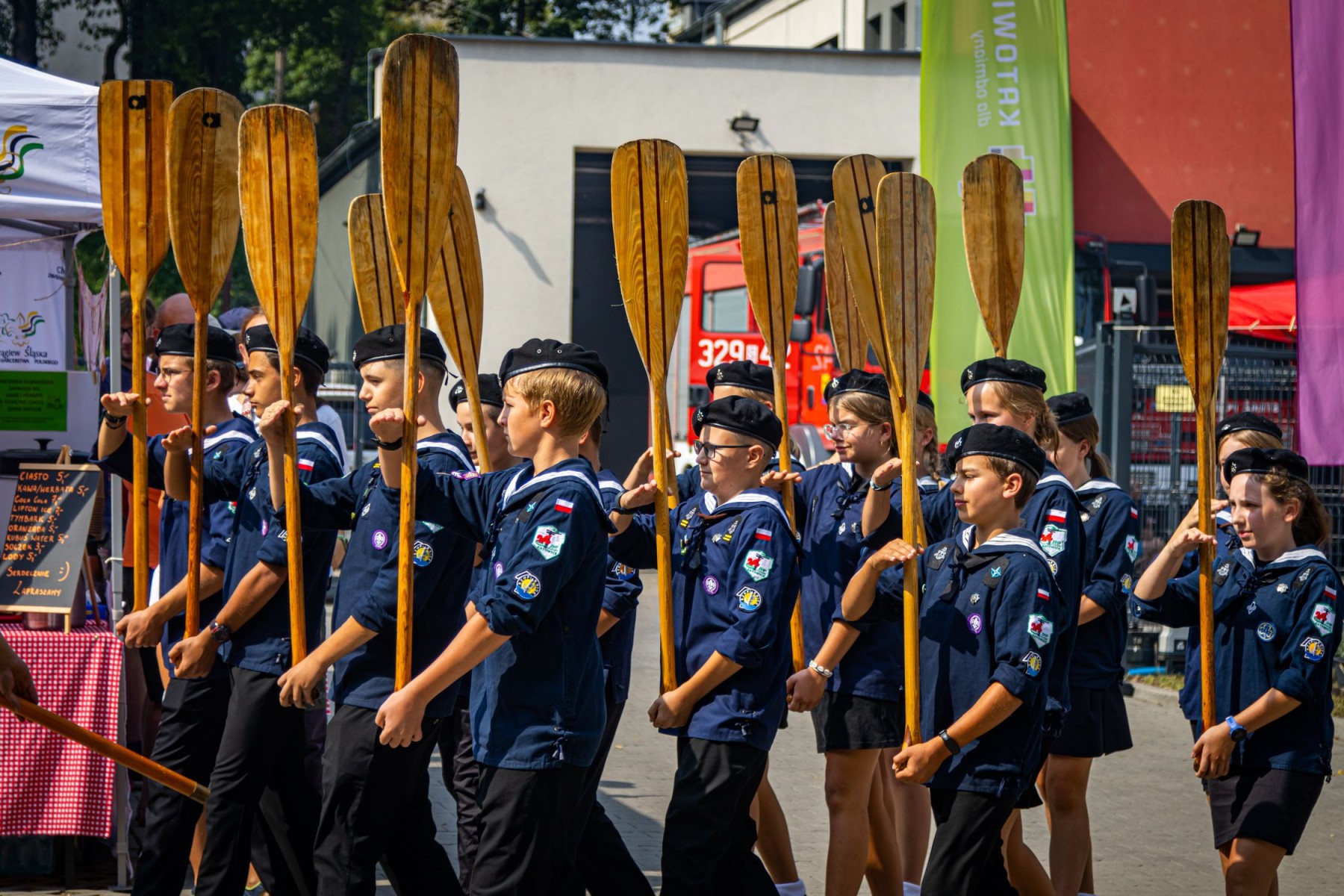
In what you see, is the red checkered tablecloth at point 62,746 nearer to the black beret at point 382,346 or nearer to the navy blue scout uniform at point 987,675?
the black beret at point 382,346

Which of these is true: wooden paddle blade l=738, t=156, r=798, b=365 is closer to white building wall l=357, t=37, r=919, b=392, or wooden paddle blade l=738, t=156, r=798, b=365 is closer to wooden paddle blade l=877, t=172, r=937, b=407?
wooden paddle blade l=877, t=172, r=937, b=407

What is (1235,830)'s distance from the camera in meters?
4.29

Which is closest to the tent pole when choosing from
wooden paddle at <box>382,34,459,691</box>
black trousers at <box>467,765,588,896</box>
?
wooden paddle at <box>382,34,459,691</box>

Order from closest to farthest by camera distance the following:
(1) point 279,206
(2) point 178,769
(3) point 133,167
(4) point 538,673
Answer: (4) point 538,673 < (1) point 279,206 < (2) point 178,769 < (3) point 133,167

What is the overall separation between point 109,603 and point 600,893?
7.50 ft

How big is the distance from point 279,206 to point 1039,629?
7.85ft

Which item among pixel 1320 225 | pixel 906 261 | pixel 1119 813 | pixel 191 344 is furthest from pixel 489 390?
pixel 1119 813

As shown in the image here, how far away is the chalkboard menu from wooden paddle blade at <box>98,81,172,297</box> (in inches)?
40.1

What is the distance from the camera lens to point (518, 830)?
351 cm

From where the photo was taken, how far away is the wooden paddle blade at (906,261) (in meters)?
4.68

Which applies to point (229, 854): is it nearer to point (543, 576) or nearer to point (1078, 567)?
point (543, 576)

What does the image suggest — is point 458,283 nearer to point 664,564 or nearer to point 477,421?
point 477,421

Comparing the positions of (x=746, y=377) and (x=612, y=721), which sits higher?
(x=746, y=377)

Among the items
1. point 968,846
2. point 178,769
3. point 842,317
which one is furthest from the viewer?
point 842,317
